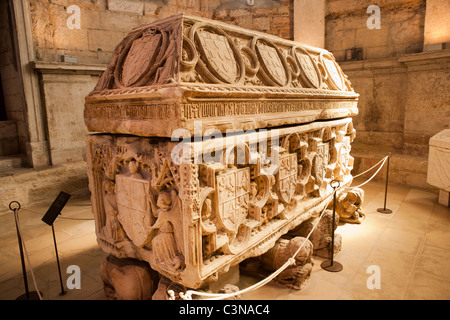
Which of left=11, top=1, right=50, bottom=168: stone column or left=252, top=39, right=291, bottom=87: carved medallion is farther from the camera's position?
left=11, top=1, right=50, bottom=168: stone column

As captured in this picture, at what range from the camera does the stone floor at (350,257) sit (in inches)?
105

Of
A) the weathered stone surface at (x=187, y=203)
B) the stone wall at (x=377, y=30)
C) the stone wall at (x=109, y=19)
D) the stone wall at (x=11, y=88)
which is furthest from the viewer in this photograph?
the stone wall at (x=377, y=30)

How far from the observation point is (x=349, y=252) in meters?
3.35

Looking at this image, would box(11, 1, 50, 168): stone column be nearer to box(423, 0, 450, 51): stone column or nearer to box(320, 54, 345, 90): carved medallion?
box(320, 54, 345, 90): carved medallion

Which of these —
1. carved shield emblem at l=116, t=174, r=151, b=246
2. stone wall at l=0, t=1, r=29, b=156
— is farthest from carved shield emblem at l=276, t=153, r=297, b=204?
stone wall at l=0, t=1, r=29, b=156

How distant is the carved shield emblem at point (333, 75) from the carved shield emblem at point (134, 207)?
108 inches

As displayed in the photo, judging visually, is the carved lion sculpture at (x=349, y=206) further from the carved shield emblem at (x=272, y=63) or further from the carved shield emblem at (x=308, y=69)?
the carved shield emblem at (x=272, y=63)

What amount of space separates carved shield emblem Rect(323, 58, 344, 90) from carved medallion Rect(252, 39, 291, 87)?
3.62 feet

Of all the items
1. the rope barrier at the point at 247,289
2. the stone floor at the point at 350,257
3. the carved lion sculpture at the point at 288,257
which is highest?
the rope barrier at the point at 247,289

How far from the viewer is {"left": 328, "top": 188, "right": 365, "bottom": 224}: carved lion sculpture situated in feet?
13.4

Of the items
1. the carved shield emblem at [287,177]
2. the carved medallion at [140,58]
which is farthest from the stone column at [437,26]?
the carved medallion at [140,58]

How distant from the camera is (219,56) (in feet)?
7.49

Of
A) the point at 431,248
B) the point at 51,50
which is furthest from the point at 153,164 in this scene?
the point at 51,50

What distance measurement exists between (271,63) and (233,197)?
1311mm
